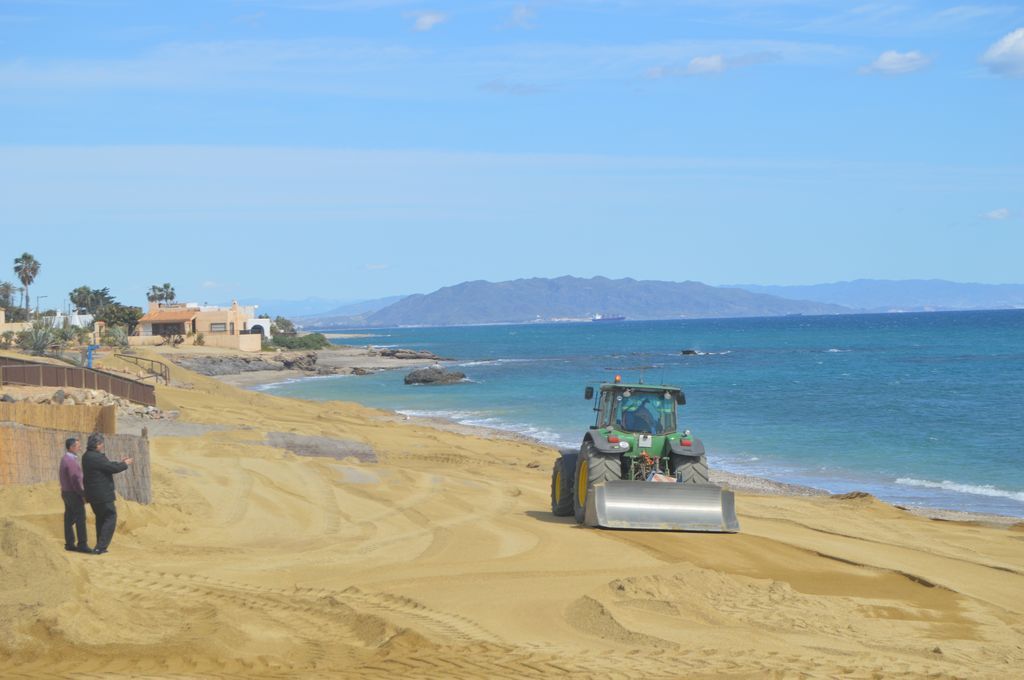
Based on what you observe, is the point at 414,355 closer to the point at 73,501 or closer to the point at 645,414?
the point at 645,414

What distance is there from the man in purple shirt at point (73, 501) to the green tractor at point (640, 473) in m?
6.20

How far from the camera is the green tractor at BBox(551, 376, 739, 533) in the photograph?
14414mm

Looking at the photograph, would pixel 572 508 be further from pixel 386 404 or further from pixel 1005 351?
pixel 1005 351

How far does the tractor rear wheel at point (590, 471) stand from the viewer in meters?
14.9

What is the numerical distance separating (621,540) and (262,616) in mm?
5745

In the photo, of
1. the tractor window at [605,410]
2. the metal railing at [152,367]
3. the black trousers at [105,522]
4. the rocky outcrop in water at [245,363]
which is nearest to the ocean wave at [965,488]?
the tractor window at [605,410]

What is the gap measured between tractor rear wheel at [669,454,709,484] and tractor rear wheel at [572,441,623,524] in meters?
0.79

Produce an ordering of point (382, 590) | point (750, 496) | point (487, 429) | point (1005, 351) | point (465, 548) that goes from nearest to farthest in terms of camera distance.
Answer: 1. point (382, 590)
2. point (465, 548)
3. point (750, 496)
4. point (487, 429)
5. point (1005, 351)

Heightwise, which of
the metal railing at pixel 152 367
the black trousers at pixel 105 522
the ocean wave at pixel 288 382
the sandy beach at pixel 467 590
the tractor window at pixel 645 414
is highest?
the tractor window at pixel 645 414

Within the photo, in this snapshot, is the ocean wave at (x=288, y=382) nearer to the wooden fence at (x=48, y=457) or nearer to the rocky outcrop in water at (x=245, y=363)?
the rocky outcrop in water at (x=245, y=363)

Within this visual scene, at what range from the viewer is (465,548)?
1343cm

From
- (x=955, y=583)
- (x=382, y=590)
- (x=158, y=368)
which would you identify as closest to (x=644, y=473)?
(x=955, y=583)

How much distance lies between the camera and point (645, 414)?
15.9 metres

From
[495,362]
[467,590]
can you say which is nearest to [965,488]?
[467,590]
